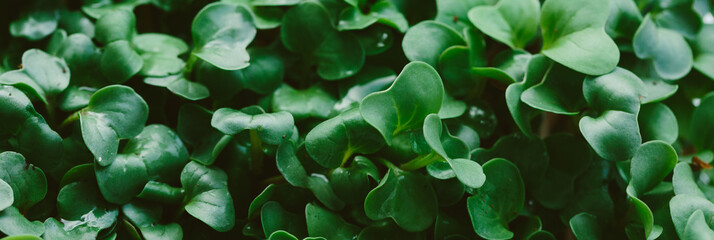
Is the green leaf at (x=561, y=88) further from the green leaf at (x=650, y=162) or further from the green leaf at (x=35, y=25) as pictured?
the green leaf at (x=35, y=25)

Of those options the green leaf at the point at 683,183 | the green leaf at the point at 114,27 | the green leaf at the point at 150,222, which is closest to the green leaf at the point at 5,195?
the green leaf at the point at 150,222

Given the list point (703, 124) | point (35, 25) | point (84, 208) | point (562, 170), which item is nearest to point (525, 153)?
point (562, 170)

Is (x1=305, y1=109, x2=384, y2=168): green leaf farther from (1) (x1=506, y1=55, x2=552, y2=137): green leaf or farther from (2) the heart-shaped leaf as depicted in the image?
(2) the heart-shaped leaf

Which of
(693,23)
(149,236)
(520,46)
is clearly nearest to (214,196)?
(149,236)

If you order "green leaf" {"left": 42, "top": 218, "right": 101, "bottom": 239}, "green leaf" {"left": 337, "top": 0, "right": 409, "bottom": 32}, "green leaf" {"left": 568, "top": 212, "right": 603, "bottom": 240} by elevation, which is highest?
"green leaf" {"left": 337, "top": 0, "right": 409, "bottom": 32}

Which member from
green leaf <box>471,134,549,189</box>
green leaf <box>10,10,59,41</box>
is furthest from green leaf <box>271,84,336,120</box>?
green leaf <box>10,10,59,41</box>

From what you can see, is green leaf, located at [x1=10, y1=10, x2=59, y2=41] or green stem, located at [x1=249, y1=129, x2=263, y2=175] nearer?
green stem, located at [x1=249, y1=129, x2=263, y2=175]
